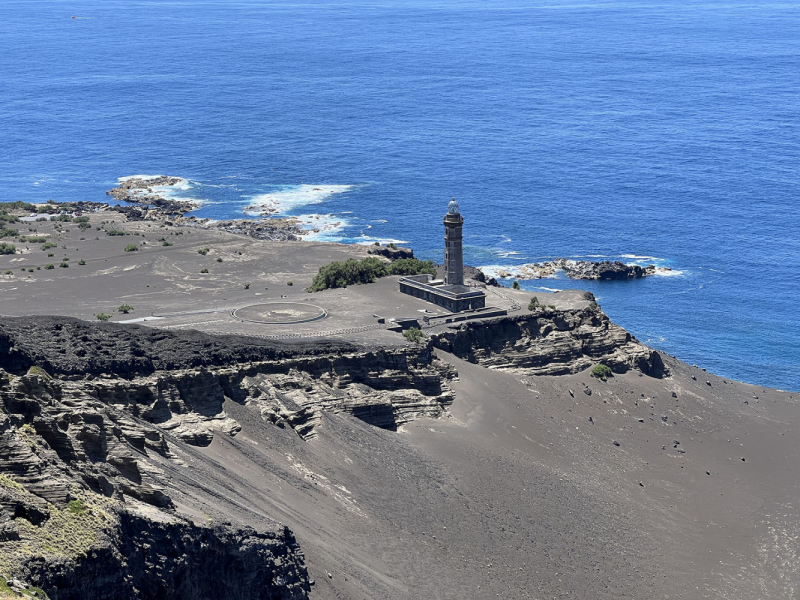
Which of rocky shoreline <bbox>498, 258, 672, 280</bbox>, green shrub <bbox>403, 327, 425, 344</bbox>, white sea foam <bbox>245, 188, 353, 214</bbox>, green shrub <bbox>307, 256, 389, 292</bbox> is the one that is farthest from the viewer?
white sea foam <bbox>245, 188, 353, 214</bbox>

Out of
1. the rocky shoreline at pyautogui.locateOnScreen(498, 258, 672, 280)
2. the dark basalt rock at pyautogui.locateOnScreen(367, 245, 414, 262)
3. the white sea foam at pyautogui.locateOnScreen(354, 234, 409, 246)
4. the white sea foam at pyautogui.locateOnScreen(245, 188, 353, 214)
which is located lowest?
the rocky shoreline at pyautogui.locateOnScreen(498, 258, 672, 280)

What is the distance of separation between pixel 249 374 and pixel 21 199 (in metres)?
106

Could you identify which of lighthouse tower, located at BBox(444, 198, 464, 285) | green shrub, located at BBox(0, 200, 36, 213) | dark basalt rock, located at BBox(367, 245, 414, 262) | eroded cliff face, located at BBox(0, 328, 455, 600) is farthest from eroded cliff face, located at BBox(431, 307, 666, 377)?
green shrub, located at BBox(0, 200, 36, 213)

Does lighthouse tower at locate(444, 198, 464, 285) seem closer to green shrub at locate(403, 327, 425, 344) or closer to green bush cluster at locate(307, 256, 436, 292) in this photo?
green bush cluster at locate(307, 256, 436, 292)

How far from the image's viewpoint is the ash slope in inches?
1750

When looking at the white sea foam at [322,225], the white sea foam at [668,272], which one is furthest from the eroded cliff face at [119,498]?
the white sea foam at [322,225]

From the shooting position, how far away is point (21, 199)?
559 ft

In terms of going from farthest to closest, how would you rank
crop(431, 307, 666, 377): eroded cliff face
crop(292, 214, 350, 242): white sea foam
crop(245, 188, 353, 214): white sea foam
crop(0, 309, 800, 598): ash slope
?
crop(245, 188, 353, 214): white sea foam < crop(292, 214, 350, 242): white sea foam < crop(431, 307, 666, 377): eroded cliff face < crop(0, 309, 800, 598): ash slope

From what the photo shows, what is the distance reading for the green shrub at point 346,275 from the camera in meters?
103

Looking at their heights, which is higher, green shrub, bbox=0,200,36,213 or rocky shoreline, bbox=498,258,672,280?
green shrub, bbox=0,200,36,213

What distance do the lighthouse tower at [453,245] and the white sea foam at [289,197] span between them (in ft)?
224

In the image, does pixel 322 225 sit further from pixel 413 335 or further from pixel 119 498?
pixel 119 498

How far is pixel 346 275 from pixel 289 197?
226 ft

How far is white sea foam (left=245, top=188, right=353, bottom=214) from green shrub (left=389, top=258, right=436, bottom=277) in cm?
5749
